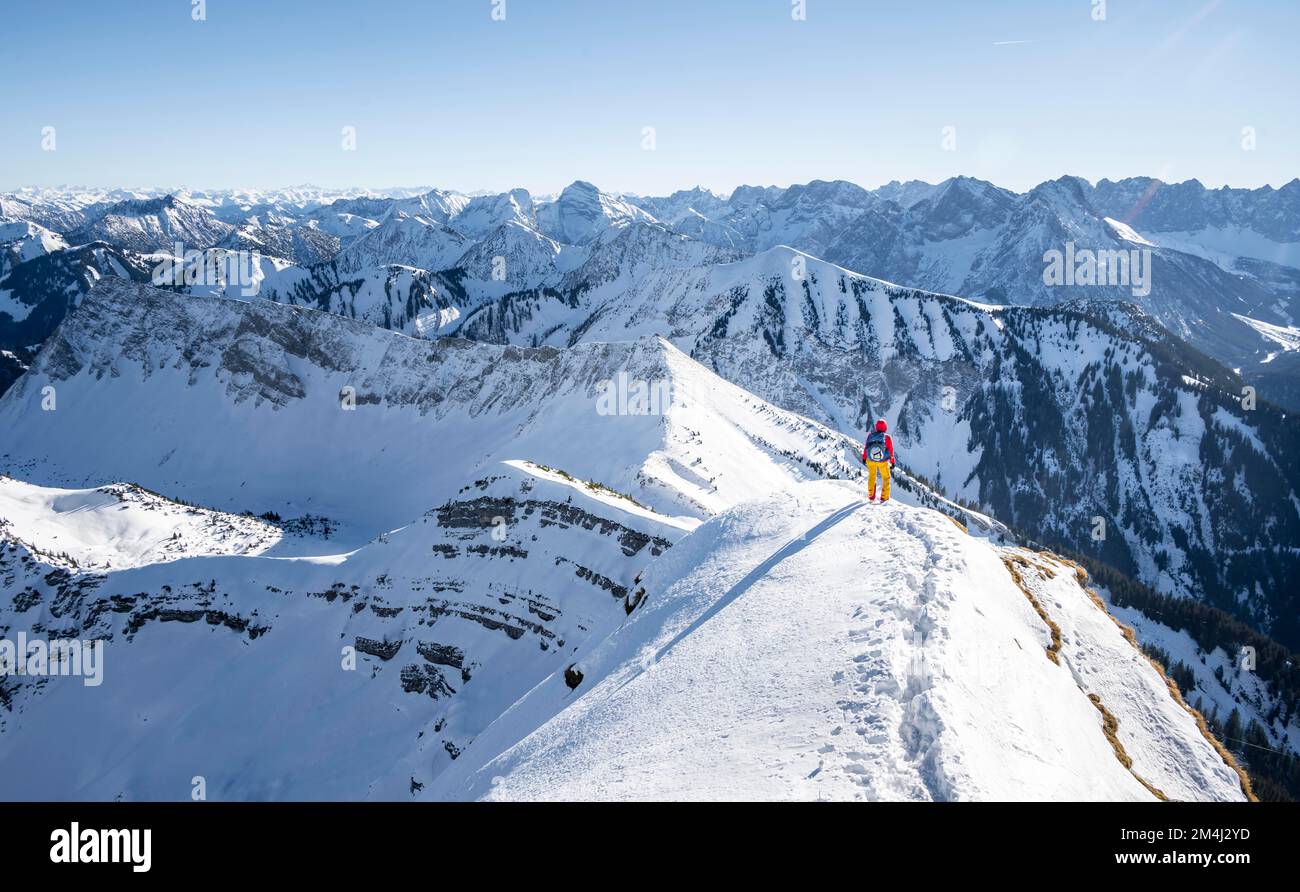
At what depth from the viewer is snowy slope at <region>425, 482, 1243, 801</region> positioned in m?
10.8

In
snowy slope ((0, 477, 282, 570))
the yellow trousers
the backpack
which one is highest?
the backpack

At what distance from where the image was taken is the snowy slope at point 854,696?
1080 centimetres

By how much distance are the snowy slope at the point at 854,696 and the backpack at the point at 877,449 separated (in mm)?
1967

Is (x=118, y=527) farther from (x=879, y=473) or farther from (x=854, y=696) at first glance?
(x=854, y=696)

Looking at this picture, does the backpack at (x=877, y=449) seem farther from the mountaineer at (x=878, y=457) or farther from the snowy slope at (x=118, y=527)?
the snowy slope at (x=118, y=527)

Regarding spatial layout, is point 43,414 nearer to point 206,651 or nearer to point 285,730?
point 206,651

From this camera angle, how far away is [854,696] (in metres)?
12.4

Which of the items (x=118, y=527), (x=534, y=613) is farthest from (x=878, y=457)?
(x=118, y=527)

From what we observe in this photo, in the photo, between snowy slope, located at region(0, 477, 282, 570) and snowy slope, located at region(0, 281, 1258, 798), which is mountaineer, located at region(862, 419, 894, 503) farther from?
snowy slope, located at region(0, 477, 282, 570)

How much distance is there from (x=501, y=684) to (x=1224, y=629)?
11565 centimetres

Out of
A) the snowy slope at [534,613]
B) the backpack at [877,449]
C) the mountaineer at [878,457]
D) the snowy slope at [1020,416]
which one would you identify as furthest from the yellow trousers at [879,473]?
the snowy slope at [1020,416]

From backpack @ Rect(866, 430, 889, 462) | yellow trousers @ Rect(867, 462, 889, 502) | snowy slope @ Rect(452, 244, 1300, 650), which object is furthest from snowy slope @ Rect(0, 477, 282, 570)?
snowy slope @ Rect(452, 244, 1300, 650)

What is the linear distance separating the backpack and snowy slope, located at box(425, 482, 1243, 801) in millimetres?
1967

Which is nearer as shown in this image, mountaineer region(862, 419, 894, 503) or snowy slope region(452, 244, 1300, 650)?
mountaineer region(862, 419, 894, 503)
